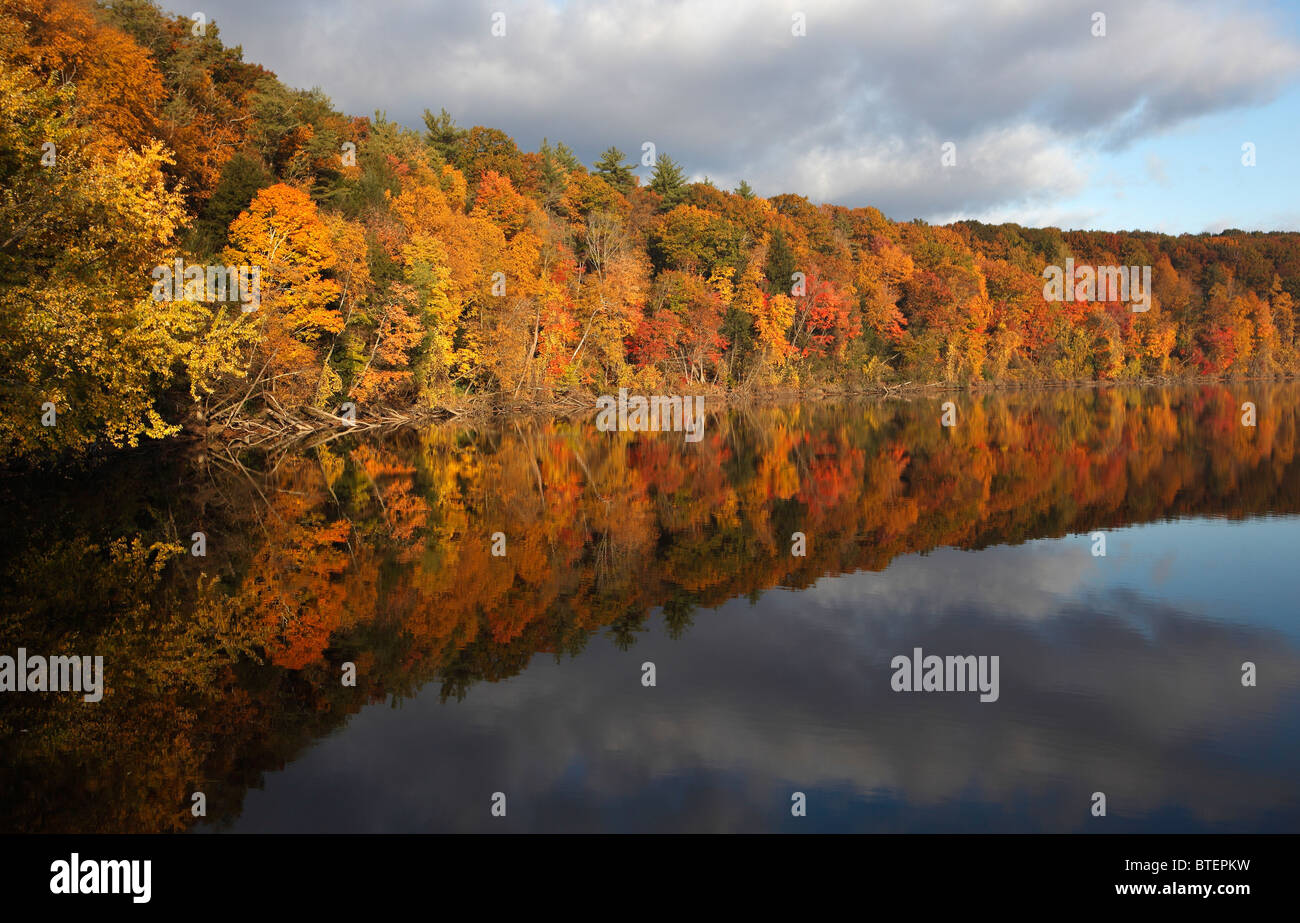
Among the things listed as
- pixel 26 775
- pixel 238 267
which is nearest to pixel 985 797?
pixel 26 775

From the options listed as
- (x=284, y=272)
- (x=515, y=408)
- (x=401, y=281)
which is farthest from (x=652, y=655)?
(x=515, y=408)

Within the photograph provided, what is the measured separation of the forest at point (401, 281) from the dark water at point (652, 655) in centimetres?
533

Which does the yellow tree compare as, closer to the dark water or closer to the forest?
the forest

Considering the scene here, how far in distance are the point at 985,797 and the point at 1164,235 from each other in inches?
6163

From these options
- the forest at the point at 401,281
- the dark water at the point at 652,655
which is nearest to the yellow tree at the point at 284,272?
the forest at the point at 401,281

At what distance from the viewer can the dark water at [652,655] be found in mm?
7074

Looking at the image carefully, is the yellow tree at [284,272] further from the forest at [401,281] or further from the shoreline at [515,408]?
the shoreline at [515,408]

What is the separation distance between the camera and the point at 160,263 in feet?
78.6

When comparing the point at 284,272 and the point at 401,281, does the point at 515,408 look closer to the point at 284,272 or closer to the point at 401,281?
the point at 401,281

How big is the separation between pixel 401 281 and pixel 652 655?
3821 cm

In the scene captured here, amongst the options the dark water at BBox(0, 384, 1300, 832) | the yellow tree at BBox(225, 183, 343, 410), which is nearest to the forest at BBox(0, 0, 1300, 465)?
the yellow tree at BBox(225, 183, 343, 410)

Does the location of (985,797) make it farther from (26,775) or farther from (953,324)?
(953,324)

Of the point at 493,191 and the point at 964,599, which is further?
the point at 493,191

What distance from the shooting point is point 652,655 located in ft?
34.8
